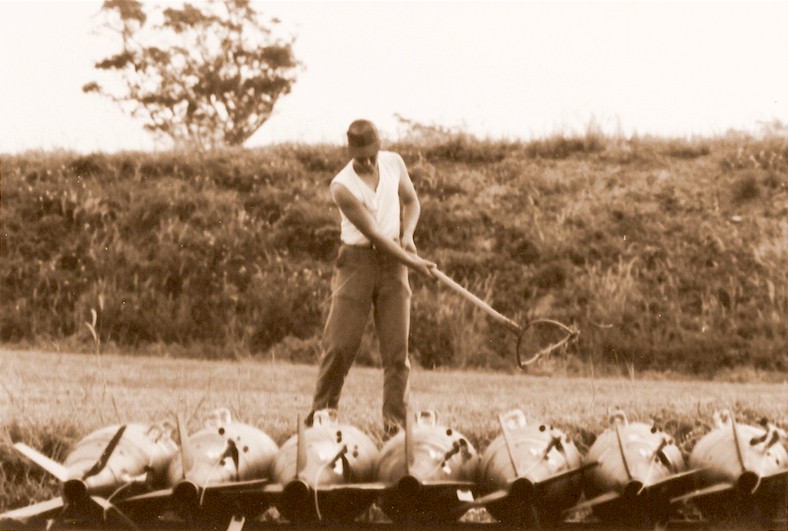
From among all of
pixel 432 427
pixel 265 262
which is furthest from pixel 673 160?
pixel 432 427

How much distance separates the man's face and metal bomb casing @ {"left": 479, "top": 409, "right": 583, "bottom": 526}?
103 inches

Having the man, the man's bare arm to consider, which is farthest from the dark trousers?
the man's bare arm

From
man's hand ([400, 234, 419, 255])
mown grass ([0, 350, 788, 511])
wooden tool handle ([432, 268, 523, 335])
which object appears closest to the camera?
wooden tool handle ([432, 268, 523, 335])

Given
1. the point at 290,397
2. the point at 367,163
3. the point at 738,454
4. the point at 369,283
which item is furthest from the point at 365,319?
the point at 290,397

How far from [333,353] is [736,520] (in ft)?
10.2

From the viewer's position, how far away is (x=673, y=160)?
76.3 ft

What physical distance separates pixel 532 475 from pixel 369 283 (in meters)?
2.60

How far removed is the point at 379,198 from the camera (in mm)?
8281

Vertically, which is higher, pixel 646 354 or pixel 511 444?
pixel 511 444

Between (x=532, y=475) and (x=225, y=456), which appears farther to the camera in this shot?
(x=225, y=456)

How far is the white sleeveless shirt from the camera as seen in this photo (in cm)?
822

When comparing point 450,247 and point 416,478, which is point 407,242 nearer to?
point 416,478

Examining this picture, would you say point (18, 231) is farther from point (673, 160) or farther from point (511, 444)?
point (511, 444)

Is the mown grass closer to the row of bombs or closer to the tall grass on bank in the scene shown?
the row of bombs
